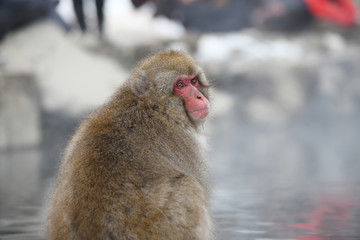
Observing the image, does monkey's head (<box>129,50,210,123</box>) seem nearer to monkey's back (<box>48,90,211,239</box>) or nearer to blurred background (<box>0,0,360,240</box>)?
monkey's back (<box>48,90,211,239</box>)

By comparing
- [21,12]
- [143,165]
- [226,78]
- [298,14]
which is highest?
[298,14]

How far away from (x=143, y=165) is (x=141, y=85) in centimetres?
50

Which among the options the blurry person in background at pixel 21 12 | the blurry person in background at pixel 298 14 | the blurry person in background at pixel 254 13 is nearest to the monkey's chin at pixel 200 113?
the blurry person in background at pixel 21 12

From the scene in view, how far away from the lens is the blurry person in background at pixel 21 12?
12.5 m

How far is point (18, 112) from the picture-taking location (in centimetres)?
1060

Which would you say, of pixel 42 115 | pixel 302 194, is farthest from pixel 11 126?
pixel 302 194

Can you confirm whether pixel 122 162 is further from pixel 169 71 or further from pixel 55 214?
pixel 169 71

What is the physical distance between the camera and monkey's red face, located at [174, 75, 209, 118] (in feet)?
9.48

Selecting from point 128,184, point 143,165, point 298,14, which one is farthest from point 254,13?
point 128,184

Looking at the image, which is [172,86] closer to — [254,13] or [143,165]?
[143,165]

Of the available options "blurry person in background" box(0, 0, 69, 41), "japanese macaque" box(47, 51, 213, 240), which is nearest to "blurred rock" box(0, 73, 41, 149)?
"blurry person in background" box(0, 0, 69, 41)

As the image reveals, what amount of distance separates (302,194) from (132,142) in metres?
3.06

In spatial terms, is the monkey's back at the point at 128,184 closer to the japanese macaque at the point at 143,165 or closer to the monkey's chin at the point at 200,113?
the japanese macaque at the point at 143,165

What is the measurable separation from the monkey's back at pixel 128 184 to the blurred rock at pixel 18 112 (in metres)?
7.94
